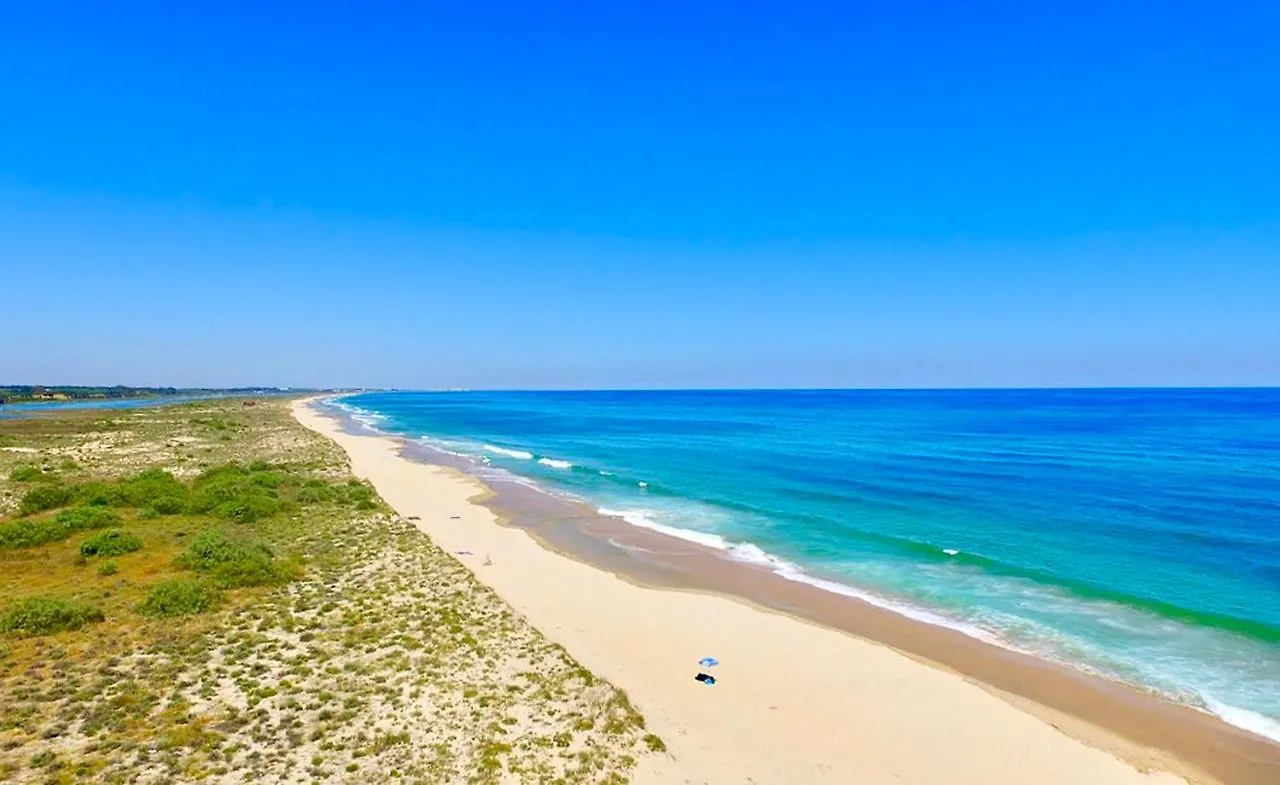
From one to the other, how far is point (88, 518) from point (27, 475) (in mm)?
19204

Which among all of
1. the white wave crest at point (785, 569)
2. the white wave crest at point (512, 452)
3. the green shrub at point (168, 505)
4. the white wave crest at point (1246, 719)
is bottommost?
the white wave crest at point (1246, 719)

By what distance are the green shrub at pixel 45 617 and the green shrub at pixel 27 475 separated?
3097 cm

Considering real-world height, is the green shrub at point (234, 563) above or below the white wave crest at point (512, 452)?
above

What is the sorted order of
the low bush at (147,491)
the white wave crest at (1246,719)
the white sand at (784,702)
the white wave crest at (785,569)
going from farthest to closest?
the low bush at (147,491)
the white wave crest at (785,569)
the white wave crest at (1246,719)
the white sand at (784,702)

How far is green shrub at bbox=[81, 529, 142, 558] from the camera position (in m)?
→ 23.5

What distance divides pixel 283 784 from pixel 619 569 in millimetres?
17326

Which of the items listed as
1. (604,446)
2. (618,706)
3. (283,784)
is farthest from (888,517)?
(604,446)

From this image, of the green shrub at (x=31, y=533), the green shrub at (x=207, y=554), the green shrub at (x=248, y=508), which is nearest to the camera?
the green shrub at (x=207, y=554)

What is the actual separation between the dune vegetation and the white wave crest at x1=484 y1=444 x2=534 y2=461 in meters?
38.3

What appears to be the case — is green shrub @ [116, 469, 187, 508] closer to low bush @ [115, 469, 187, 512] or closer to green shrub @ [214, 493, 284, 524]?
low bush @ [115, 469, 187, 512]

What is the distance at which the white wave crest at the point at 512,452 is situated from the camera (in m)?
67.9

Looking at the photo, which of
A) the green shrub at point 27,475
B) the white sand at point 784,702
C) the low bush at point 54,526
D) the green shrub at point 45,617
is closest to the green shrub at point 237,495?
the low bush at point 54,526

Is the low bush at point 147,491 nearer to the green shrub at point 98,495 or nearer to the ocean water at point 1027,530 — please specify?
the green shrub at point 98,495

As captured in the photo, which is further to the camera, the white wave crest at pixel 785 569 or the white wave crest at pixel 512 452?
the white wave crest at pixel 512 452
